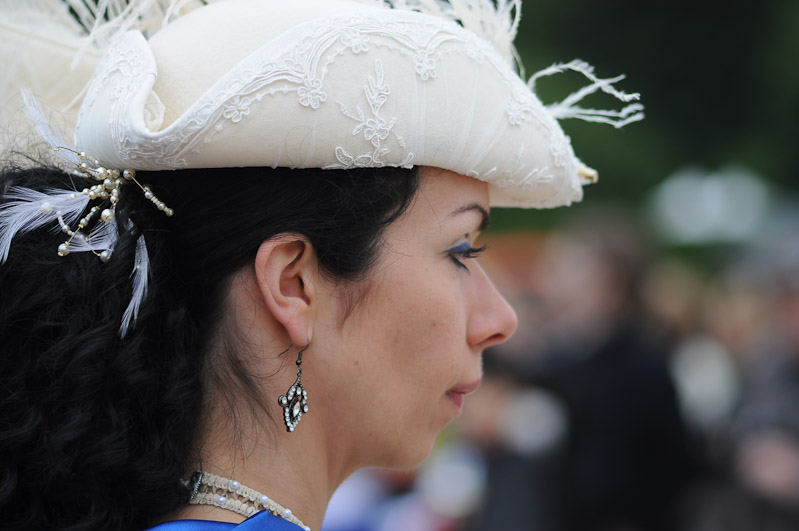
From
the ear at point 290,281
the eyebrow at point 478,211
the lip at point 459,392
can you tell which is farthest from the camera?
the lip at point 459,392

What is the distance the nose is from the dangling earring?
39 cm

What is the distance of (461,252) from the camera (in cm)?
183

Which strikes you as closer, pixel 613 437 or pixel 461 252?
pixel 461 252

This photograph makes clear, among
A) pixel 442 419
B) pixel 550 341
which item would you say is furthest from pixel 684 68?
pixel 442 419

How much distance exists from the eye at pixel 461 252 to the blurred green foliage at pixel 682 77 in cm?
896

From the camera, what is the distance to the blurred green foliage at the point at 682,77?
1084 cm

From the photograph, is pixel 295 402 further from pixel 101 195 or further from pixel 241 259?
pixel 101 195

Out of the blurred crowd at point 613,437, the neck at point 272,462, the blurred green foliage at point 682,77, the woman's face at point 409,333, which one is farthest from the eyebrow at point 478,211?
the blurred green foliage at point 682,77

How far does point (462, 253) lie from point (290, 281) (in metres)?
0.38

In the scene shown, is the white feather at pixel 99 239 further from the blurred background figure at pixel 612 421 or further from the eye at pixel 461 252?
the blurred background figure at pixel 612 421

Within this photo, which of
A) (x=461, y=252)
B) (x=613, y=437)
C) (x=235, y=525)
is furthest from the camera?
(x=613, y=437)

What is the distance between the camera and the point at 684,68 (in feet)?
36.8

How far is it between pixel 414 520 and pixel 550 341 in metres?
2.33

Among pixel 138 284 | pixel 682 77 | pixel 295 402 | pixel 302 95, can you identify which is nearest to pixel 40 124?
pixel 138 284
